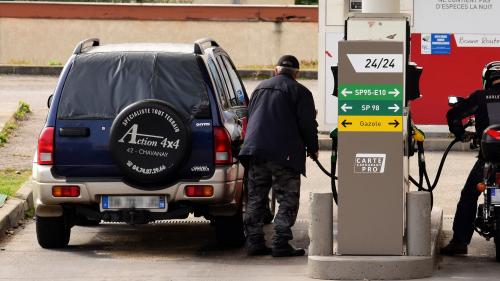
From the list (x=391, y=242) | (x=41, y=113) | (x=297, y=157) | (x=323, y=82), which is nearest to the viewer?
(x=391, y=242)

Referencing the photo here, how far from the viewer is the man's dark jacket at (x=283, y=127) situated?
11031 mm

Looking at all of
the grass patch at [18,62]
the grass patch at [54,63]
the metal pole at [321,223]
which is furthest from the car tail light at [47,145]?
the grass patch at [18,62]

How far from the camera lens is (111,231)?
13031 millimetres

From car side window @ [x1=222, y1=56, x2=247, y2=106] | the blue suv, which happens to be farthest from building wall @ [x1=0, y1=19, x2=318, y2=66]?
the blue suv

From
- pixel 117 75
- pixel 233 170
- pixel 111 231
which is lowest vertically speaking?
pixel 111 231

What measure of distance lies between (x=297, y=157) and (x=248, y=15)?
2821 cm

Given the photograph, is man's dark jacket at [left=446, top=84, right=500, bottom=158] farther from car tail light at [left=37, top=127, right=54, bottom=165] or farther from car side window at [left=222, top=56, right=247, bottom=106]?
car tail light at [left=37, top=127, right=54, bottom=165]

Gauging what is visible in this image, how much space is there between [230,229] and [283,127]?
4.03ft

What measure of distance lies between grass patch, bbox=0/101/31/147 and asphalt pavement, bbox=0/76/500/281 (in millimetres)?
6259

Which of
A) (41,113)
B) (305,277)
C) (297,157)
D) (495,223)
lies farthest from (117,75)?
(41,113)

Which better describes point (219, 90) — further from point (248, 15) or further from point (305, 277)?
point (248, 15)

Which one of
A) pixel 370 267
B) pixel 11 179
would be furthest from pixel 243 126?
pixel 11 179

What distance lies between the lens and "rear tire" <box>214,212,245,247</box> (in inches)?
462

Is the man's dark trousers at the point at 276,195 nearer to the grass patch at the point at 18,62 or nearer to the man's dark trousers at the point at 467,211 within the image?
the man's dark trousers at the point at 467,211
